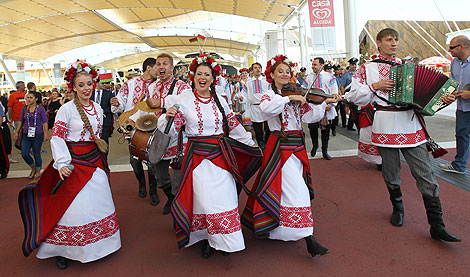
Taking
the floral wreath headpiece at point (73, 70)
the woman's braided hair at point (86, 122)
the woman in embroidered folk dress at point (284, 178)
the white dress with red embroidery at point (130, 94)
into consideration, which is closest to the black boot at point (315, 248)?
the woman in embroidered folk dress at point (284, 178)

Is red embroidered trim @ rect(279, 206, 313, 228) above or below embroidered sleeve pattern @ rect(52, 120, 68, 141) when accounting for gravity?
below

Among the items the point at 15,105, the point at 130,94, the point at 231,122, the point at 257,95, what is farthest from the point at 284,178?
the point at 15,105

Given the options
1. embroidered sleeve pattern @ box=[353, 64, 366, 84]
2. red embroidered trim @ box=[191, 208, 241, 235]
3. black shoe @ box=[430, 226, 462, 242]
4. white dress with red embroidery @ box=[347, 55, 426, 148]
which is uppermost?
embroidered sleeve pattern @ box=[353, 64, 366, 84]

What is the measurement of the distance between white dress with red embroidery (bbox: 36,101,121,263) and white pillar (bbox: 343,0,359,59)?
10442 mm

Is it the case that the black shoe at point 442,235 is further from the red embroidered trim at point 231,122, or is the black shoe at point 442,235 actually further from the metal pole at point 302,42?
the metal pole at point 302,42

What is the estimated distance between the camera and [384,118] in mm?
3129

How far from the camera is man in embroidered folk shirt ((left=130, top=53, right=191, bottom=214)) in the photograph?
156 inches

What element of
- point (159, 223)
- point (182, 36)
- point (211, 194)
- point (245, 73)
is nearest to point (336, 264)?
point (211, 194)

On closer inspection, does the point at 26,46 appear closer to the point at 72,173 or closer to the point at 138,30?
the point at 138,30

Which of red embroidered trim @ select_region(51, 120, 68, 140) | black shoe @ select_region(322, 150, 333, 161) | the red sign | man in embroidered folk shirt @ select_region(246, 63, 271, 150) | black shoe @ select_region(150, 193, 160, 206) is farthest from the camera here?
the red sign

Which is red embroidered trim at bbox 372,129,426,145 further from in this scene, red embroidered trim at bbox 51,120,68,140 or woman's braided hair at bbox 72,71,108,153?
red embroidered trim at bbox 51,120,68,140

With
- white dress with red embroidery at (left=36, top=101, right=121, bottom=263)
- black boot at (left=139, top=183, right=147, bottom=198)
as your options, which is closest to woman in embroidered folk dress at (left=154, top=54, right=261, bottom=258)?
white dress with red embroidery at (left=36, top=101, right=121, bottom=263)

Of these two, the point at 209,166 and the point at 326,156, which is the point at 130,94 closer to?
the point at 209,166

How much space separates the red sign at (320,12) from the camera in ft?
34.8
